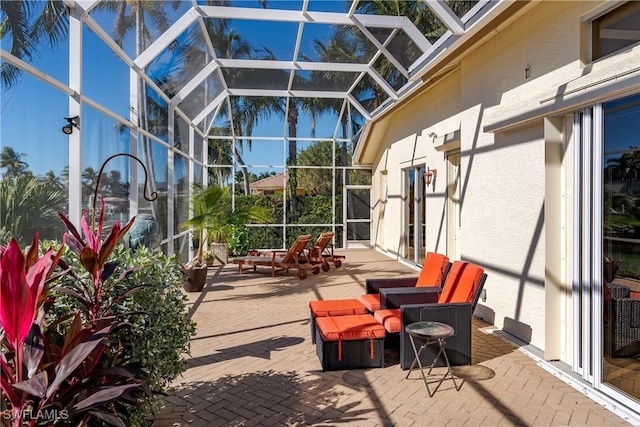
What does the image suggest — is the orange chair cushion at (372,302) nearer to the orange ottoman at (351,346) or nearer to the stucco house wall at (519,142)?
the orange ottoman at (351,346)

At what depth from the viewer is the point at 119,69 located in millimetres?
6301

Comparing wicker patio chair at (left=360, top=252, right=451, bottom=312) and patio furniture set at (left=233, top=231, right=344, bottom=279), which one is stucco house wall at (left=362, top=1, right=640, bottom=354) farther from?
patio furniture set at (left=233, top=231, right=344, bottom=279)

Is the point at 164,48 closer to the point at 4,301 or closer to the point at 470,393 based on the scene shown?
the point at 4,301

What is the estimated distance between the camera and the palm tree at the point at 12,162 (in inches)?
141

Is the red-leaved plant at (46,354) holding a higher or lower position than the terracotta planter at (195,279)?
higher

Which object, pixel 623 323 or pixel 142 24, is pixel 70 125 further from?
pixel 623 323

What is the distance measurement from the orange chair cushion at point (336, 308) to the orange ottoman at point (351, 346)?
48 cm

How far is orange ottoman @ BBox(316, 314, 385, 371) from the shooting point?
4.16 meters

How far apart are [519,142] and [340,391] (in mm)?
3628

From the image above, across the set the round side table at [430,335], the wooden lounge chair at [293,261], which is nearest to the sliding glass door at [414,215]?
the wooden lounge chair at [293,261]

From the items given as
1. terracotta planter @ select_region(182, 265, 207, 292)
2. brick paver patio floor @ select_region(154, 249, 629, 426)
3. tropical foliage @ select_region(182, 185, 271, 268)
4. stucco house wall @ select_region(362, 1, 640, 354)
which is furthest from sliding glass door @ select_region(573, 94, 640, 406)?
tropical foliage @ select_region(182, 185, 271, 268)

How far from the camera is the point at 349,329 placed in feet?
13.8

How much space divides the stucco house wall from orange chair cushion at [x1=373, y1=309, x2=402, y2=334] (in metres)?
1.58

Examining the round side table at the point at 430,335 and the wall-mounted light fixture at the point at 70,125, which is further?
the wall-mounted light fixture at the point at 70,125
